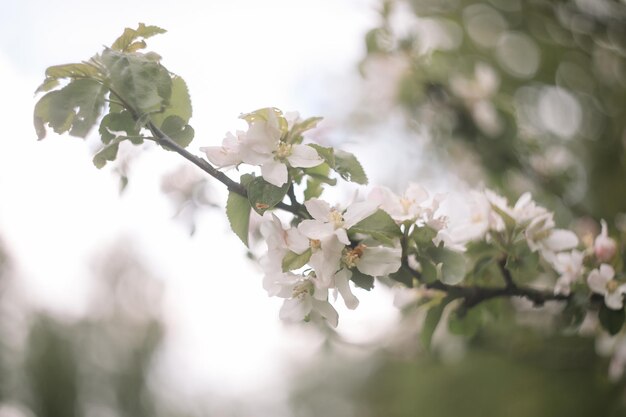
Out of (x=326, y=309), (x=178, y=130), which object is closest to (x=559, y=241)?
(x=326, y=309)

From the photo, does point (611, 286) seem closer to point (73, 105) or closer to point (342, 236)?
point (342, 236)

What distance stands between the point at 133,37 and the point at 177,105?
0.19 feet

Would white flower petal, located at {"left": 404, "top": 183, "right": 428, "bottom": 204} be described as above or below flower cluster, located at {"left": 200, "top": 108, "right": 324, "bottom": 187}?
above

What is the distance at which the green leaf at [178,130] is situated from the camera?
478 mm

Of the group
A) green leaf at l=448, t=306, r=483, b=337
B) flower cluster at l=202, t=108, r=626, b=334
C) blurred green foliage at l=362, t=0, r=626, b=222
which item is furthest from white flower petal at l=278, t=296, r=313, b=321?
blurred green foliage at l=362, t=0, r=626, b=222

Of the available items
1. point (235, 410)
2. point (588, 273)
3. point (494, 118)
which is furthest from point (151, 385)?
point (588, 273)

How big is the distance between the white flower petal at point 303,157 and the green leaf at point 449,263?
0.43 ft

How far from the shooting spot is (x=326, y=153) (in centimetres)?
47

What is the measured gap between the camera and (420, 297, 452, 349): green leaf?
591 millimetres

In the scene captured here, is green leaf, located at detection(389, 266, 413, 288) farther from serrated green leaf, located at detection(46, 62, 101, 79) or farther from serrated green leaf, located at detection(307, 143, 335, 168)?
serrated green leaf, located at detection(46, 62, 101, 79)

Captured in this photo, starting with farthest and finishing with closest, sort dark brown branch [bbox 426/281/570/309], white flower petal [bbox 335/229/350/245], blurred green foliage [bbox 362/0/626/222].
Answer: blurred green foliage [bbox 362/0/626/222], dark brown branch [bbox 426/281/570/309], white flower petal [bbox 335/229/350/245]

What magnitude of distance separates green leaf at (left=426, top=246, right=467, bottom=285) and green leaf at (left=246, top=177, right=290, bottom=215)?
5.6 inches

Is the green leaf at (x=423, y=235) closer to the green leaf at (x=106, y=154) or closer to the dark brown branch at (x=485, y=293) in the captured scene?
the dark brown branch at (x=485, y=293)

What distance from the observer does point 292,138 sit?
19.0 inches
